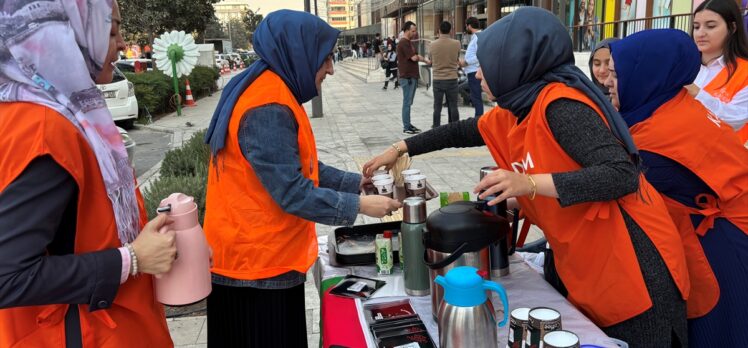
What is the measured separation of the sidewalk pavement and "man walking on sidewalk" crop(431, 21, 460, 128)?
0.97 meters

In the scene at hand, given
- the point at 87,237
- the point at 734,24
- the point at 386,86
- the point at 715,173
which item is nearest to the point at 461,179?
the point at 734,24

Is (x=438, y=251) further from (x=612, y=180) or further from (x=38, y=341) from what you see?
(x=38, y=341)

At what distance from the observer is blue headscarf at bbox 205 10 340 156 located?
1.98 metres

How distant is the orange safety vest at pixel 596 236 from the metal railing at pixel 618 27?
25.4 feet

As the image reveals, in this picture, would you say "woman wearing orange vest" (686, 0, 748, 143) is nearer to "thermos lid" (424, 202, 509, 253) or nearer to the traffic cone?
"thermos lid" (424, 202, 509, 253)

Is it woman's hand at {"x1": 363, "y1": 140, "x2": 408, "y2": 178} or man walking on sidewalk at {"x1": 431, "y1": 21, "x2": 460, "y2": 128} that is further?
man walking on sidewalk at {"x1": 431, "y1": 21, "x2": 460, "y2": 128}

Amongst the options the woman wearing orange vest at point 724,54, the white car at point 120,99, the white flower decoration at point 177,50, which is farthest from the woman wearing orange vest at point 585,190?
the white flower decoration at point 177,50

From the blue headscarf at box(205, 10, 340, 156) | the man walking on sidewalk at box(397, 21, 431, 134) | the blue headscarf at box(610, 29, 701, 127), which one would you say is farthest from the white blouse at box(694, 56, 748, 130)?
the man walking on sidewalk at box(397, 21, 431, 134)

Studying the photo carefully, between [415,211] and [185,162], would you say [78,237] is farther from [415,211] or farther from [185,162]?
[185,162]

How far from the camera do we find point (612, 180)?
1595 millimetres

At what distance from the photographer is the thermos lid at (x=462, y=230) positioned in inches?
64.2

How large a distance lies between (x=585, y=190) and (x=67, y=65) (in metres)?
1.38

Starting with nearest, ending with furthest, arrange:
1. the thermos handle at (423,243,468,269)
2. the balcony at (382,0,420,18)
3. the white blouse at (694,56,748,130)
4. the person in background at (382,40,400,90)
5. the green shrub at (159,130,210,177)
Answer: the thermos handle at (423,243,468,269)
the white blouse at (694,56,748,130)
the green shrub at (159,130,210,177)
the person in background at (382,40,400,90)
the balcony at (382,0,420,18)

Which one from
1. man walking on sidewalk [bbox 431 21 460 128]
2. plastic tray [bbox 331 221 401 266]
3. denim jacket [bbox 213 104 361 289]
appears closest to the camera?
denim jacket [bbox 213 104 361 289]
